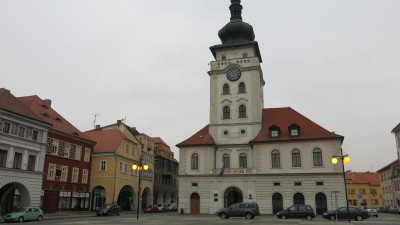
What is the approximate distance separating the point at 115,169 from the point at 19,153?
55.6 feet

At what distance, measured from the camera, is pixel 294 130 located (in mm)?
47531

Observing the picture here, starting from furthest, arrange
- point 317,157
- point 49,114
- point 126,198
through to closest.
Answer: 1. point 126,198
2. point 49,114
3. point 317,157

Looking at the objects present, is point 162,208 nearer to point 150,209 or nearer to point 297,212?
point 150,209

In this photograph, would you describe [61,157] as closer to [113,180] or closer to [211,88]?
[113,180]

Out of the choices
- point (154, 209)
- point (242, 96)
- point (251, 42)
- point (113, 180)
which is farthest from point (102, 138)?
point (251, 42)

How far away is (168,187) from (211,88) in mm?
34056

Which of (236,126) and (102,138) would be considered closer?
(236,126)

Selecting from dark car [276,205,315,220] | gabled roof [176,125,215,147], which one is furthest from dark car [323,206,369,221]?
gabled roof [176,125,215,147]

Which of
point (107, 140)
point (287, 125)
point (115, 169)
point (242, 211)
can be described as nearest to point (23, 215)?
point (242, 211)

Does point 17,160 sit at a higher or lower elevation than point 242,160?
lower

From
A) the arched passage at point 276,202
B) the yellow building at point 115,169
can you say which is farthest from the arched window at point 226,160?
the yellow building at point 115,169

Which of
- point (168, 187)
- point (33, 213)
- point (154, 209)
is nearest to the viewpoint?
point (33, 213)

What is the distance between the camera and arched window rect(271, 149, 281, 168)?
4688 cm

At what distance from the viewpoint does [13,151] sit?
38781 millimetres
